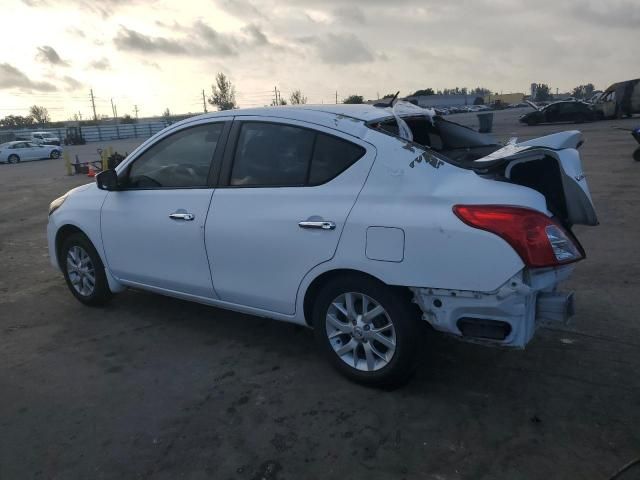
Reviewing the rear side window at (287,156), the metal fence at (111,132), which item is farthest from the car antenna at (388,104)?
the metal fence at (111,132)

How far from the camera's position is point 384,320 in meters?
3.27

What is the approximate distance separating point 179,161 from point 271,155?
95cm

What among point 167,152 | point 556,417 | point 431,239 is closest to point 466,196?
point 431,239

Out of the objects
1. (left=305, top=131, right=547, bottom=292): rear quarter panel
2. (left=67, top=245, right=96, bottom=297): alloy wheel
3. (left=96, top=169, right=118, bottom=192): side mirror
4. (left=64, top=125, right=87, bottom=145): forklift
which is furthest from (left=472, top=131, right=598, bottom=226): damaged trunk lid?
(left=64, top=125, right=87, bottom=145): forklift

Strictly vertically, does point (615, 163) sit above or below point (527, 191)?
below

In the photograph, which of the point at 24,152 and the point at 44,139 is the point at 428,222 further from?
the point at 44,139

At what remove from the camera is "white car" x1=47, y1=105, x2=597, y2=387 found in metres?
2.91

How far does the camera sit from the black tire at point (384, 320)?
3129 millimetres

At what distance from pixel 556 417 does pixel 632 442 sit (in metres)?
0.38

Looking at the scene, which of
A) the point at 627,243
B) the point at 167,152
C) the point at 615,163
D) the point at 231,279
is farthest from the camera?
the point at 615,163

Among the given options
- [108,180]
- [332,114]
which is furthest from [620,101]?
[108,180]

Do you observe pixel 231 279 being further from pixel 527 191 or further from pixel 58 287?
pixel 58 287

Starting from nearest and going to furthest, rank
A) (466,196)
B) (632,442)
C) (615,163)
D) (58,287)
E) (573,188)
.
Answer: (632,442), (466,196), (573,188), (58,287), (615,163)

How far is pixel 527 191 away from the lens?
3004 mm
